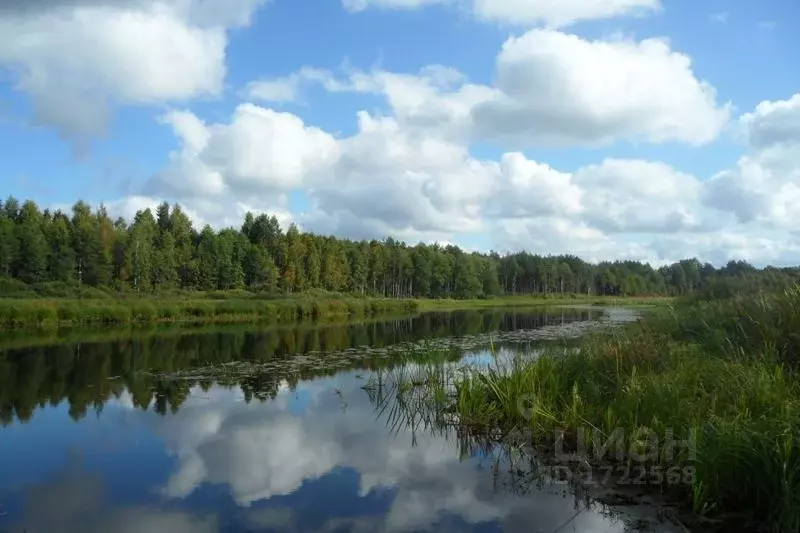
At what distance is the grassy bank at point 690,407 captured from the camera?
627 cm

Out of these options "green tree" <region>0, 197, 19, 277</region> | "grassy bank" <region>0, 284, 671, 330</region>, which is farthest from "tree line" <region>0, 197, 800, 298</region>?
"grassy bank" <region>0, 284, 671, 330</region>

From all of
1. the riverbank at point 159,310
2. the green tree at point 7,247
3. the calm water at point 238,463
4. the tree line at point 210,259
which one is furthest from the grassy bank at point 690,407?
the green tree at point 7,247

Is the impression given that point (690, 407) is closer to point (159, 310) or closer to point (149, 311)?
point (149, 311)

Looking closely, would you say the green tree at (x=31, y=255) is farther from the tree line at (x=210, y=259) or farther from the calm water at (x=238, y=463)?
the calm water at (x=238, y=463)

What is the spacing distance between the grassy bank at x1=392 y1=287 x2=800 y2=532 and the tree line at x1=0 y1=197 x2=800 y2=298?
54.9 ft

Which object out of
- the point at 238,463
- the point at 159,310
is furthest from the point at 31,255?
→ the point at 238,463

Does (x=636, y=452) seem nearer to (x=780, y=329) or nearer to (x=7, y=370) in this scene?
(x=780, y=329)

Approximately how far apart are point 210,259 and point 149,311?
33084 mm

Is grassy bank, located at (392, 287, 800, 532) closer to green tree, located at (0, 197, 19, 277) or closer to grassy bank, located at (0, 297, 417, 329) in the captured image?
grassy bank, located at (0, 297, 417, 329)

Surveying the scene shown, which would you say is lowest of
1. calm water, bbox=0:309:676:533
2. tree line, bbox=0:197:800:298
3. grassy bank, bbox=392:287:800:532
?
calm water, bbox=0:309:676:533

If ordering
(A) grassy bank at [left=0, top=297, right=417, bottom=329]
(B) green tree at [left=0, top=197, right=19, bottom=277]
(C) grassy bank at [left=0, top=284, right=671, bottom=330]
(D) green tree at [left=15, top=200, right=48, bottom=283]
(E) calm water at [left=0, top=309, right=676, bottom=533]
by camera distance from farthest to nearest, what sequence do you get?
(D) green tree at [left=15, top=200, right=48, bottom=283] → (B) green tree at [left=0, top=197, right=19, bottom=277] → (C) grassy bank at [left=0, top=284, right=671, bottom=330] → (A) grassy bank at [left=0, top=297, right=417, bottom=329] → (E) calm water at [left=0, top=309, right=676, bottom=533]

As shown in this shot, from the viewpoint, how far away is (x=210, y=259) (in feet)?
253

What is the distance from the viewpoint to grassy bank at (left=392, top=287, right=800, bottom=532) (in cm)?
627

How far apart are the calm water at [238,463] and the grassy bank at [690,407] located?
3.42ft
